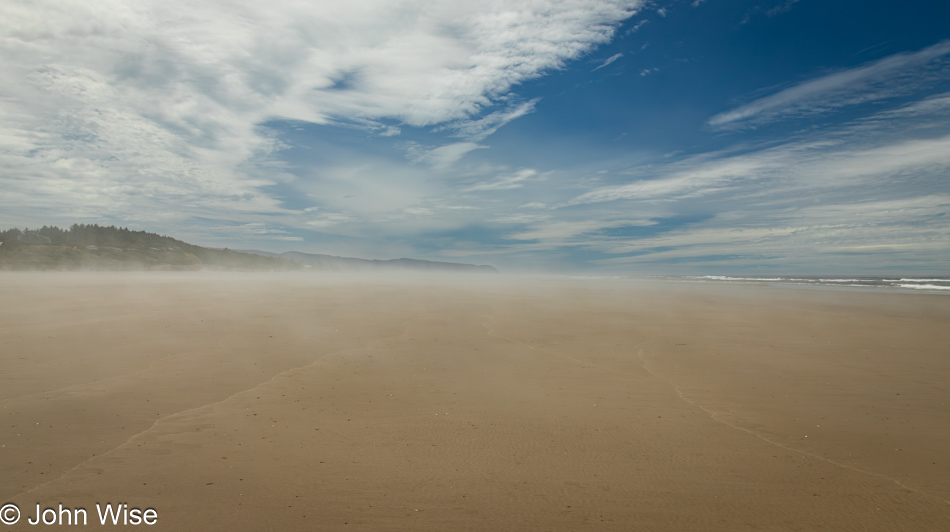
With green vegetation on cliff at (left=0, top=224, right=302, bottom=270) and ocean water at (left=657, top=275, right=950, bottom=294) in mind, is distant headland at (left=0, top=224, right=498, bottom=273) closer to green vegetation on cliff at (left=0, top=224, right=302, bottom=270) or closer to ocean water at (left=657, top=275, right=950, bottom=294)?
green vegetation on cliff at (left=0, top=224, right=302, bottom=270)

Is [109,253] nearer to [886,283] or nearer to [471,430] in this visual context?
[471,430]

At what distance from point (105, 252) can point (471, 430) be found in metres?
75.6

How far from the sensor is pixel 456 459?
4629 mm

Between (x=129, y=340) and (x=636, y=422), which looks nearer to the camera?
(x=636, y=422)

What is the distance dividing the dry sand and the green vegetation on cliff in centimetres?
5425

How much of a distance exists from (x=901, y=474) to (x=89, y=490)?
7.88 metres

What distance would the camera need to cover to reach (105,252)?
60.1m

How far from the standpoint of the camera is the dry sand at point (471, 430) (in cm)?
374

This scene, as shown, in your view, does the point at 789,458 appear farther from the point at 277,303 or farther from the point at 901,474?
the point at 277,303

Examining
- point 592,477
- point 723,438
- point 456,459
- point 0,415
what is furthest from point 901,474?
point 0,415

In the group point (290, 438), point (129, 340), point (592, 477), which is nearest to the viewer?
point (592, 477)

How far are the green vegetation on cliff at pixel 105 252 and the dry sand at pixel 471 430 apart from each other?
54249mm

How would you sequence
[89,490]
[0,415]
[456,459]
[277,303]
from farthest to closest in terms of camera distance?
[277,303], [0,415], [456,459], [89,490]

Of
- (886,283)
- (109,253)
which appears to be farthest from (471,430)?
(109,253)
